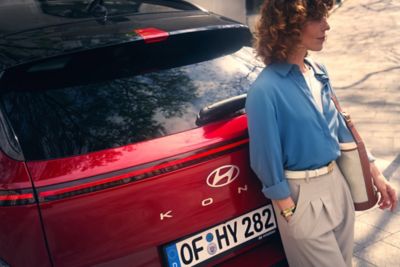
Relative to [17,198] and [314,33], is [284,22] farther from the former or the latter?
[17,198]

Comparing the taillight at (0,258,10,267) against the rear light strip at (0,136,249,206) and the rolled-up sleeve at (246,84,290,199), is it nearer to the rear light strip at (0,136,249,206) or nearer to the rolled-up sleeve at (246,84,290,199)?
the rear light strip at (0,136,249,206)

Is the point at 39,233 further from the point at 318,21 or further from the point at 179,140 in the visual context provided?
the point at 318,21

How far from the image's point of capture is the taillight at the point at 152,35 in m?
1.99

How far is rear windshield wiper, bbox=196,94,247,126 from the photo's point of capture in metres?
1.92

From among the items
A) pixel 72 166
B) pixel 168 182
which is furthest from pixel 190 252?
pixel 72 166

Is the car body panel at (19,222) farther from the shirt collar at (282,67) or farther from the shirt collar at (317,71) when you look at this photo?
the shirt collar at (317,71)

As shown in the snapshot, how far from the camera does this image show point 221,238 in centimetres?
189

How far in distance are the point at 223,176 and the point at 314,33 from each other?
732 millimetres

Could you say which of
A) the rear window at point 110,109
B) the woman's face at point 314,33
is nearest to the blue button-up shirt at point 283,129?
the woman's face at point 314,33

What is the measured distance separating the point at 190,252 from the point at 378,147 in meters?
3.55

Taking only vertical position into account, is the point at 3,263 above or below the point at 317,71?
below

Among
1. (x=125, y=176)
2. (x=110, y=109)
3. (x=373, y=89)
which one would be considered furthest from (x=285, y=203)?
(x=373, y=89)

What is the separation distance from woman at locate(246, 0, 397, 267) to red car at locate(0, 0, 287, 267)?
16cm

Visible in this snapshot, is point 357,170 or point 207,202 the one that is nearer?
point 207,202
